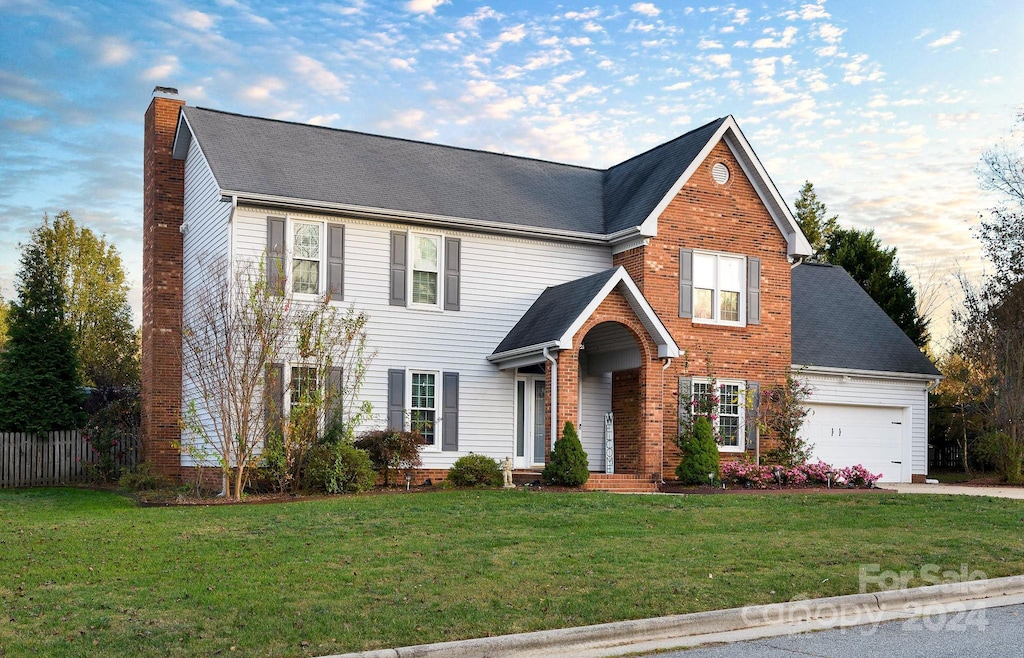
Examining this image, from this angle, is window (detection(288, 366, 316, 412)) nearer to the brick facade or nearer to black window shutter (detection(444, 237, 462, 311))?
black window shutter (detection(444, 237, 462, 311))

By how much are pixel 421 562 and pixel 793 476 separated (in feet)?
41.9

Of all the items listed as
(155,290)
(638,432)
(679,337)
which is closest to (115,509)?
(155,290)

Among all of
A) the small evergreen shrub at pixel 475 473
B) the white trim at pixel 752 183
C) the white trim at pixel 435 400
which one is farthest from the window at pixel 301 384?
the white trim at pixel 752 183

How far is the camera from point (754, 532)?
13.8 metres

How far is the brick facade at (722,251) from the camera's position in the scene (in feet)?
75.8

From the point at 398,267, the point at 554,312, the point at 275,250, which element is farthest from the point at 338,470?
the point at 554,312

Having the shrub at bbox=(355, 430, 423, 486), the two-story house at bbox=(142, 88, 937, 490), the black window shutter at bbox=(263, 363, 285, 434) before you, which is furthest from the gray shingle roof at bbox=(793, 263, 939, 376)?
the black window shutter at bbox=(263, 363, 285, 434)

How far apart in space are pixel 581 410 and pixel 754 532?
9.98 m

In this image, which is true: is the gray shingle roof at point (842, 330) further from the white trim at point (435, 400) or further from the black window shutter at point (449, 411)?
the white trim at point (435, 400)

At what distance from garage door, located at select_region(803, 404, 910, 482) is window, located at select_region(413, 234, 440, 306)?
10.4 m

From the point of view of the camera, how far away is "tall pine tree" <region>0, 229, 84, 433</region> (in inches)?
1007

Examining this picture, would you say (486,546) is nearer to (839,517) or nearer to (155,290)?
(839,517)

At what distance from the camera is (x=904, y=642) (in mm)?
8586

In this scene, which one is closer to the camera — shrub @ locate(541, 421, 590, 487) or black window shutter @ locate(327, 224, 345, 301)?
shrub @ locate(541, 421, 590, 487)
